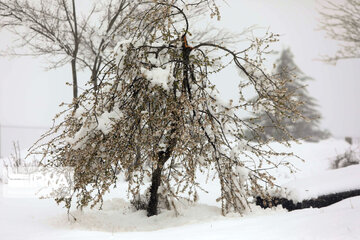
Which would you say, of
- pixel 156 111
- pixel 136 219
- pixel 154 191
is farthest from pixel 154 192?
pixel 156 111

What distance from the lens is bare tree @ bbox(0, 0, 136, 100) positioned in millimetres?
11523

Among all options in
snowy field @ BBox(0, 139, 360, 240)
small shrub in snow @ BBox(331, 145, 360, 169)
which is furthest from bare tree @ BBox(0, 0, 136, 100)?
small shrub in snow @ BBox(331, 145, 360, 169)

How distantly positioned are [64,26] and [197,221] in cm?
1047

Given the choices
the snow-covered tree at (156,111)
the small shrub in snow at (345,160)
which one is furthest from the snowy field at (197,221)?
the small shrub in snow at (345,160)

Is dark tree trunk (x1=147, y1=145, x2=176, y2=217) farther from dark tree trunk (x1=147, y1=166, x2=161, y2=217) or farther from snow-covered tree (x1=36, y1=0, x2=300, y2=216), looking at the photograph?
snow-covered tree (x1=36, y1=0, x2=300, y2=216)

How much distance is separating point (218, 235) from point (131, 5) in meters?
10.5

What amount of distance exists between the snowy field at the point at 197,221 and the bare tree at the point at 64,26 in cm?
614

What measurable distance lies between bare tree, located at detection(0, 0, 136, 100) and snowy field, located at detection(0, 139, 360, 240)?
6139mm

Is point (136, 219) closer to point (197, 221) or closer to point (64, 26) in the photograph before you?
point (197, 221)

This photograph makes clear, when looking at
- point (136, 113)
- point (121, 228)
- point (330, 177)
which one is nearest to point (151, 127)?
point (136, 113)

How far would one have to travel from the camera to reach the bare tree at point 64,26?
11523 mm

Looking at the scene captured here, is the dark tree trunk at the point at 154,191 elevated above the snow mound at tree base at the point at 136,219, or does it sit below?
above

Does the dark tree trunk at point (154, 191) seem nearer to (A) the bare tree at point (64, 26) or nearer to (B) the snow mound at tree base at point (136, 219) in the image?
(B) the snow mound at tree base at point (136, 219)

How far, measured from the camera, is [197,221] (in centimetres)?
471
